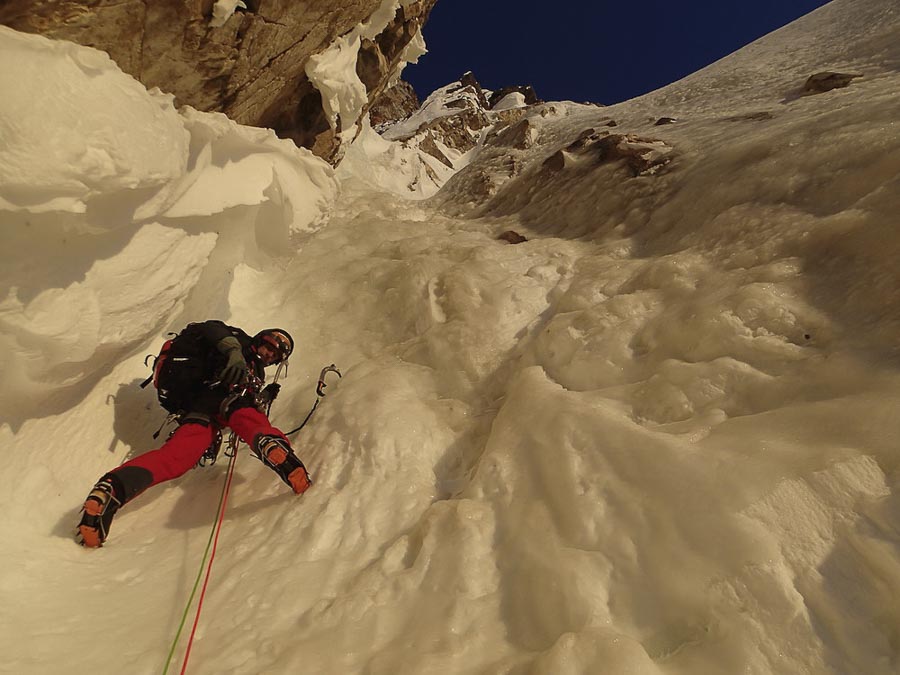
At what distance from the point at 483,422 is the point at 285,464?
1356 millimetres

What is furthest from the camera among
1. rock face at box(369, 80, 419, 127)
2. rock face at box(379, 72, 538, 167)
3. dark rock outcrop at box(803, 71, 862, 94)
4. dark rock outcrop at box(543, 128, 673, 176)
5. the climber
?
rock face at box(369, 80, 419, 127)

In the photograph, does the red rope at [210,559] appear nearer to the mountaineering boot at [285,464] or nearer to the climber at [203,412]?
Answer: the climber at [203,412]

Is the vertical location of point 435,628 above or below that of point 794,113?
below

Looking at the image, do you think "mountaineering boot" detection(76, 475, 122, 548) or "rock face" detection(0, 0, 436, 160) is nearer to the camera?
"mountaineering boot" detection(76, 475, 122, 548)

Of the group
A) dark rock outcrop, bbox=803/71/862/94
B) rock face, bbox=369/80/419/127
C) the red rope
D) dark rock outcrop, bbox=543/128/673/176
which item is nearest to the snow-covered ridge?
the red rope

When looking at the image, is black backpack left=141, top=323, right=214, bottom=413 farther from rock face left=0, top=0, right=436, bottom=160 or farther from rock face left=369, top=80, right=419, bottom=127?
rock face left=369, top=80, right=419, bottom=127

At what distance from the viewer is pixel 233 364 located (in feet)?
12.0

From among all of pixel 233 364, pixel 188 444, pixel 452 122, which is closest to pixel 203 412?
pixel 188 444

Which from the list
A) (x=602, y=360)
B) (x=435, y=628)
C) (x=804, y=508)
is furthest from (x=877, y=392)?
(x=435, y=628)

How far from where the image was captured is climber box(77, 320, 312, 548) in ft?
9.96

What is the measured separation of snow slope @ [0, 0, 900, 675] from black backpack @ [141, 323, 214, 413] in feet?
1.21

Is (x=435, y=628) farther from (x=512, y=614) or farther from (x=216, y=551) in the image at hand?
(x=216, y=551)

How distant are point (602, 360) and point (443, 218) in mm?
6153

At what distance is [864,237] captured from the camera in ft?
10.5
